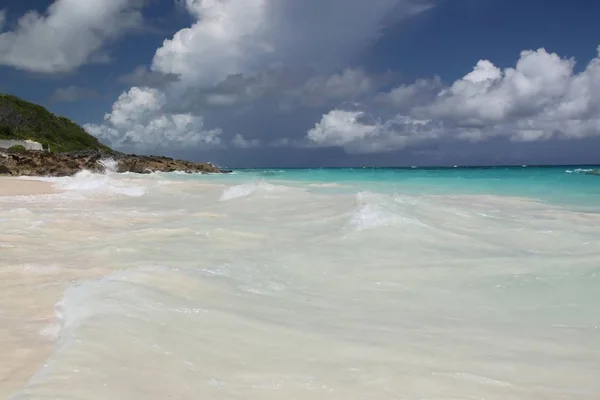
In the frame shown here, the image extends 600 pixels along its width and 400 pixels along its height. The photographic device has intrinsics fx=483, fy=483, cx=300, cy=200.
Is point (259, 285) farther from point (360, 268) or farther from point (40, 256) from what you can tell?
point (40, 256)

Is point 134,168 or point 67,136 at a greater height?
point 67,136

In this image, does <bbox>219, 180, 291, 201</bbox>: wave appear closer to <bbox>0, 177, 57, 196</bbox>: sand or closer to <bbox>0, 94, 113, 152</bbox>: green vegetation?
<bbox>0, 177, 57, 196</bbox>: sand

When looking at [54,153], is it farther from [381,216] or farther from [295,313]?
[295,313]

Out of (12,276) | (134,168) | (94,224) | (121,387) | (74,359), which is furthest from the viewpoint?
(134,168)

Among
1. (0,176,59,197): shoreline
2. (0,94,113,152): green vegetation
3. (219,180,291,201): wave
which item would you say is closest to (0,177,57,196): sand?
(0,176,59,197): shoreline

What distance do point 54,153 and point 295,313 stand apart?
4253 centimetres

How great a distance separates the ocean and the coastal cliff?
29.5 meters

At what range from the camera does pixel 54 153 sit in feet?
136

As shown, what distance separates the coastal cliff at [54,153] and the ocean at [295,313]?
2949cm

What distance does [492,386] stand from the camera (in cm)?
338

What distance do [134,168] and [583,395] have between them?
5454cm

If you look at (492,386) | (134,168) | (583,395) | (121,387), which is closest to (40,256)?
(121,387)

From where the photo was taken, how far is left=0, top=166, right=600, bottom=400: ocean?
3.23m

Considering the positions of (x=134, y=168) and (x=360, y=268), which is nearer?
(x=360, y=268)
